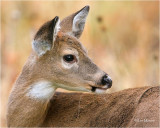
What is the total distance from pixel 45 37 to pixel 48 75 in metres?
0.48

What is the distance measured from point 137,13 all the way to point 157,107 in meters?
8.34

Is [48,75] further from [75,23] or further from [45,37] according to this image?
[75,23]

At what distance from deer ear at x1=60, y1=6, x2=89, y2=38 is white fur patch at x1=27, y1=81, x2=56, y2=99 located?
89 centimetres

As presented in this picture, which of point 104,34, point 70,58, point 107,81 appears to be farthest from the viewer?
point 104,34

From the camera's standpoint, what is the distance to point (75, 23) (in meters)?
6.94

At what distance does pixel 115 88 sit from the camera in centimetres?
883

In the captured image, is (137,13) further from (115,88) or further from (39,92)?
(39,92)

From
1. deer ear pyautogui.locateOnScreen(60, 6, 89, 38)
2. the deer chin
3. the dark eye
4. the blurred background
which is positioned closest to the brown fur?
the deer chin

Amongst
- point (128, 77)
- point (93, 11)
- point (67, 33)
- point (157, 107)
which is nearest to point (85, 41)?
point (93, 11)

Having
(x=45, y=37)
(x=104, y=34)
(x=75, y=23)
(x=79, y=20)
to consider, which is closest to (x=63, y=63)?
(x=45, y=37)

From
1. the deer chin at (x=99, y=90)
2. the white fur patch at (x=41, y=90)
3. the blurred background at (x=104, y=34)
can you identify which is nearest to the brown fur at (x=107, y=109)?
the deer chin at (x=99, y=90)

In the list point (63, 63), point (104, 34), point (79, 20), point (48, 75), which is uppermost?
point (79, 20)

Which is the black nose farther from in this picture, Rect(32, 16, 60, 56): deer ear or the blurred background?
the blurred background

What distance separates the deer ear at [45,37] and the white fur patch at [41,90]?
39cm
